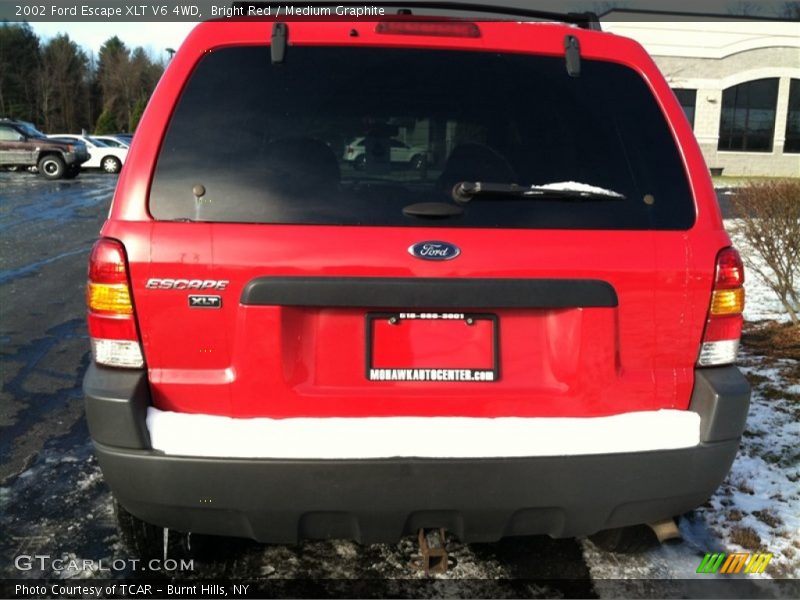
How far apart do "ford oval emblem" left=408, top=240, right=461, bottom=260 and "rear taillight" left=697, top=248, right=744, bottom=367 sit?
92 centimetres

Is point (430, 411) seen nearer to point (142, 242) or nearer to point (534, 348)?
point (534, 348)

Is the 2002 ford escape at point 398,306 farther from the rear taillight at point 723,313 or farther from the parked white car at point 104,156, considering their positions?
the parked white car at point 104,156

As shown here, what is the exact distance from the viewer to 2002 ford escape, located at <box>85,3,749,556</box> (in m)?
2.24

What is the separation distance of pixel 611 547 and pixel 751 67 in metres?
39.0

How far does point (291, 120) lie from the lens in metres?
2.37

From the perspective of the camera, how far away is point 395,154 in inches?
101

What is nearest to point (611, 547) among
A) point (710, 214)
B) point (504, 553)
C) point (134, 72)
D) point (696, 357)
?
point (504, 553)

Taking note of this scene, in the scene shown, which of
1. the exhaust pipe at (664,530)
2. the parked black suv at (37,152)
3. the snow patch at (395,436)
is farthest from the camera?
the parked black suv at (37,152)

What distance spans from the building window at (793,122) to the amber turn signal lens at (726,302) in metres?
40.3

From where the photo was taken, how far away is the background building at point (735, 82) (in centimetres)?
3478

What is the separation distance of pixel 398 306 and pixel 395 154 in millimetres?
623

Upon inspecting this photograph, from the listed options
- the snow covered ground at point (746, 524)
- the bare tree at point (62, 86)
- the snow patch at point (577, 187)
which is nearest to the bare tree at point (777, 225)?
the snow covered ground at point (746, 524)

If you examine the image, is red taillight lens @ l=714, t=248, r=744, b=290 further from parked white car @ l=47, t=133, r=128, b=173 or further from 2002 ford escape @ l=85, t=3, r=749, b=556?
parked white car @ l=47, t=133, r=128, b=173

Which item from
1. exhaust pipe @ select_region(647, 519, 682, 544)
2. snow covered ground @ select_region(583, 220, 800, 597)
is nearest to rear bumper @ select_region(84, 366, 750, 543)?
exhaust pipe @ select_region(647, 519, 682, 544)
